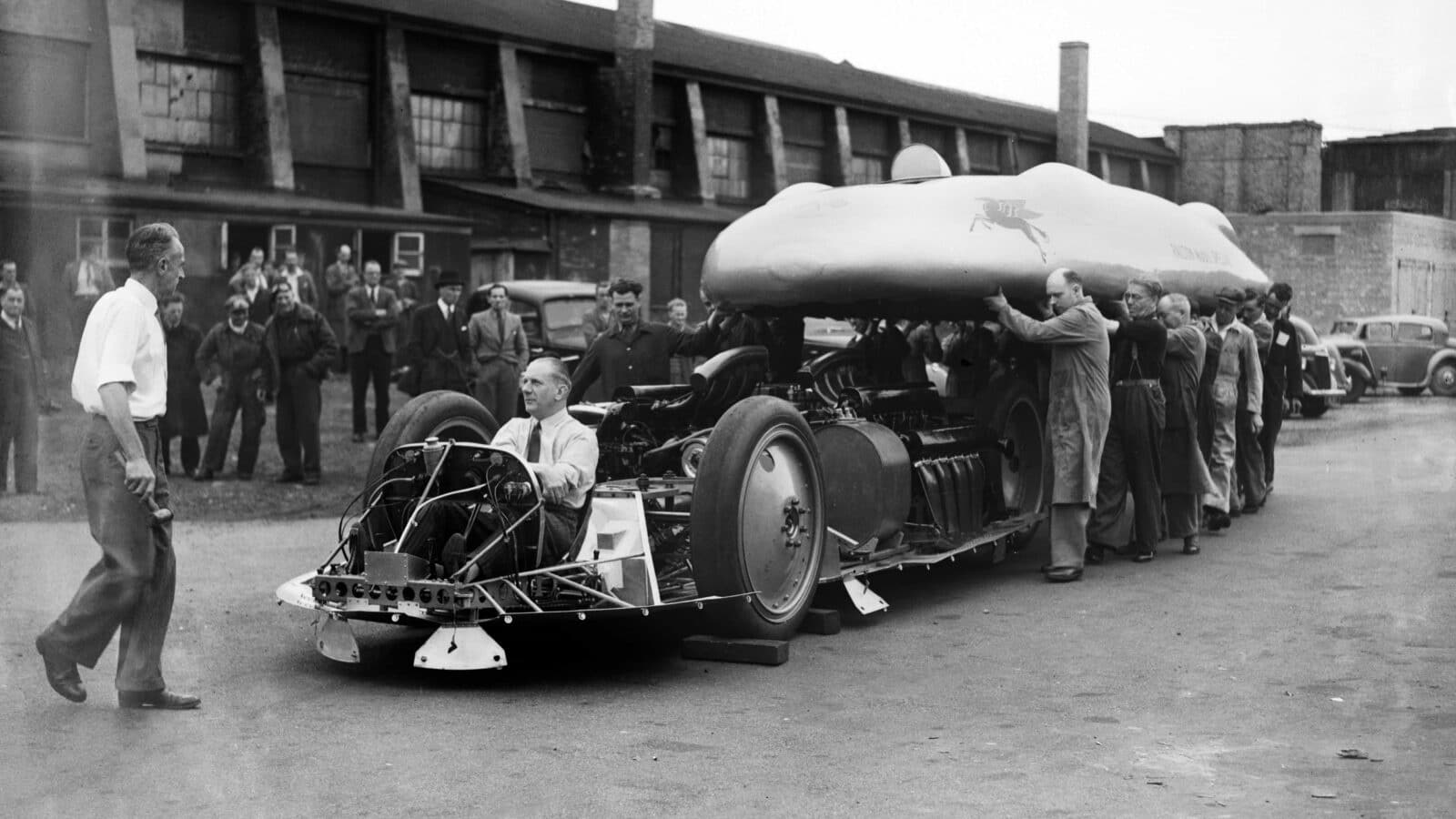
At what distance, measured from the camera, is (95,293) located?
2070 cm

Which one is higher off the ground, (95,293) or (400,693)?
(95,293)

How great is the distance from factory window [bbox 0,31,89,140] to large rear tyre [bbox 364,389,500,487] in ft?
66.0

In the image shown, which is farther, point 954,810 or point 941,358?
point 941,358

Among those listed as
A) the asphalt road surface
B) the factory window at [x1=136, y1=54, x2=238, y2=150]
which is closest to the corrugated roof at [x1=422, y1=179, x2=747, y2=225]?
the factory window at [x1=136, y1=54, x2=238, y2=150]

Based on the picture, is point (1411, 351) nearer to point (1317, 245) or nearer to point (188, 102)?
point (1317, 245)

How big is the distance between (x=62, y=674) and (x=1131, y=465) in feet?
24.0

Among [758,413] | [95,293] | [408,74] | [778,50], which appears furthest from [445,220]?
[758,413]

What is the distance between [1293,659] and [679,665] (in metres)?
2.91

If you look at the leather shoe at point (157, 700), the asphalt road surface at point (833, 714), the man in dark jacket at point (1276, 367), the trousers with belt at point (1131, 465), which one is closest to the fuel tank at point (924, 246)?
the trousers with belt at point (1131, 465)

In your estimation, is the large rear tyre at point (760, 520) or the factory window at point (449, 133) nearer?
the large rear tyre at point (760, 520)

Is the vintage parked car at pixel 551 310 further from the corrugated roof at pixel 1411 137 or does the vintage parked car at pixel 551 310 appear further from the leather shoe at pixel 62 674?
the corrugated roof at pixel 1411 137

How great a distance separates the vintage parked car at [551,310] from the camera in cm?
2177

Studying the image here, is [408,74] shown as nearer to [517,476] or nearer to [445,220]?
[445,220]

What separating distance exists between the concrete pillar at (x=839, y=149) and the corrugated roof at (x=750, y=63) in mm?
491
